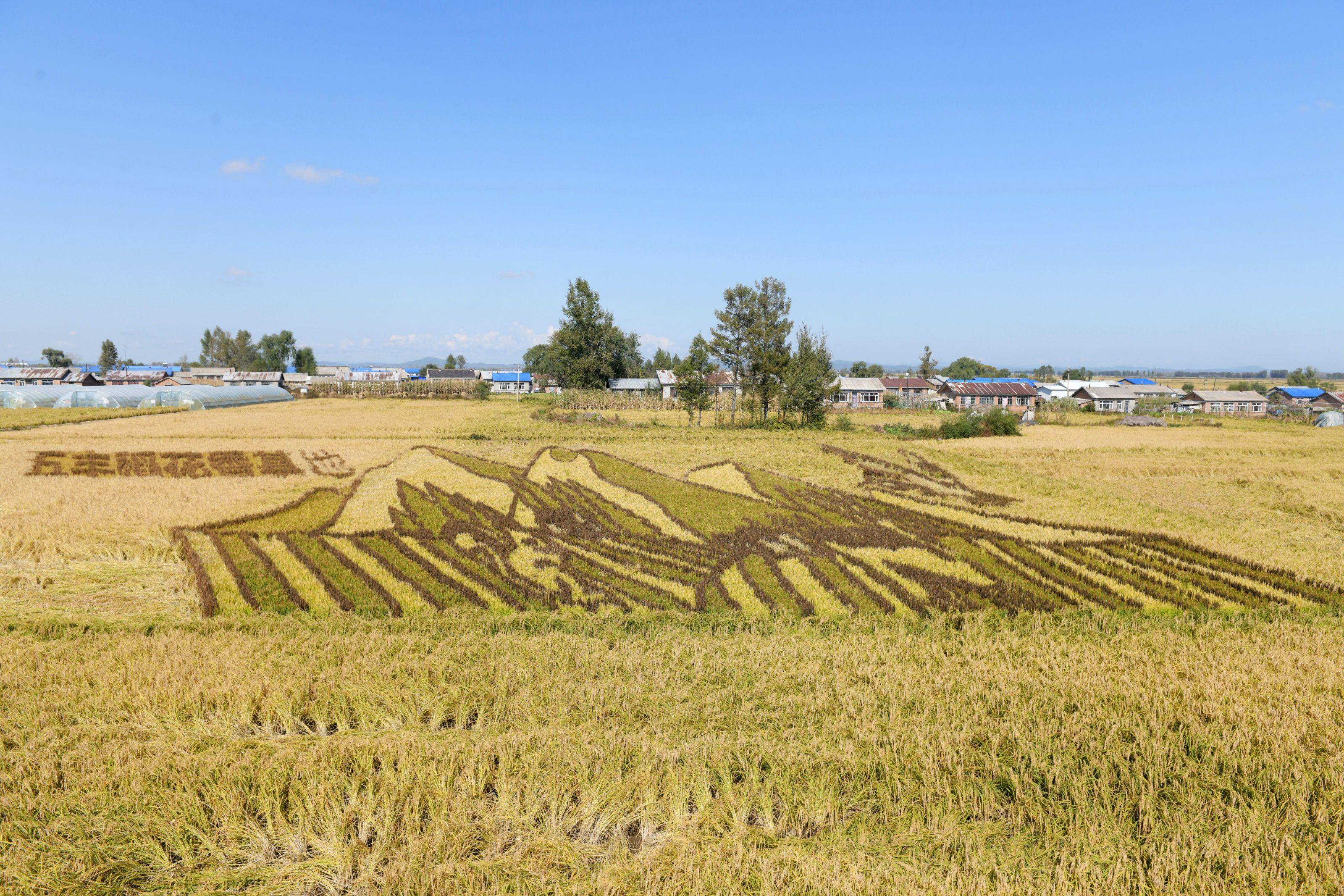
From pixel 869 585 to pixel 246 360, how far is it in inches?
6957

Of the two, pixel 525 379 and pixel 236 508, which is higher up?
pixel 525 379

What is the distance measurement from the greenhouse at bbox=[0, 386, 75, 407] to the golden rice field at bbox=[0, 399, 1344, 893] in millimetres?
48971

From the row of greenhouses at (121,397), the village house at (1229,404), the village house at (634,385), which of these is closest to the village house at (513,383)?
the village house at (634,385)

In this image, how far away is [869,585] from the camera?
10758 mm

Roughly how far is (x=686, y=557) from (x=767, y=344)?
Result: 3611 cm

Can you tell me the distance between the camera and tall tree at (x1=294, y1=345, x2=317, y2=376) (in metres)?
123

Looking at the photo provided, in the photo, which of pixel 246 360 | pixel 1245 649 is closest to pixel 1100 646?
pixel 1245 649

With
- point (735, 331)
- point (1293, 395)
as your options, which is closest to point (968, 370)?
point (1293, 395)

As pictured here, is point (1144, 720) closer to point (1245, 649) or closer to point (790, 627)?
point (1245, 649)

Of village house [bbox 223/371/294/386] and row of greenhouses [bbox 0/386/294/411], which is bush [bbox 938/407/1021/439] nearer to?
row of greenhouses [bbox 0/386/294/411]

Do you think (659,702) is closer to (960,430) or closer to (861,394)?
(960,430)

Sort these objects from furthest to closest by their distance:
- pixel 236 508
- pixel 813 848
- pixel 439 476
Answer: pixel 439 476
pixel 236 508
pixel 813 848

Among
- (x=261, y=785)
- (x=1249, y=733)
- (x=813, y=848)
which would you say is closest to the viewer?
(x=813, y=848)

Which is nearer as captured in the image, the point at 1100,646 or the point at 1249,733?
the point at 1249,733
